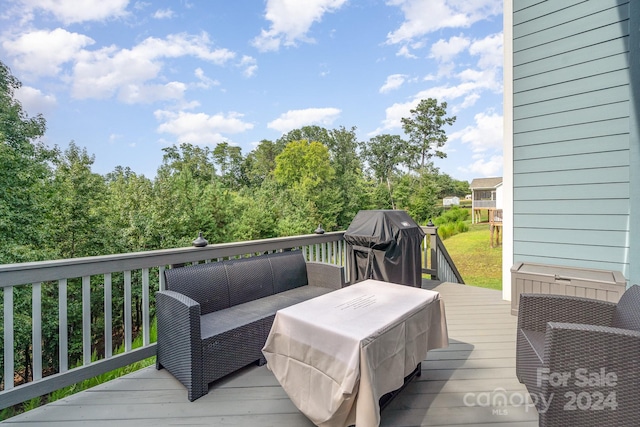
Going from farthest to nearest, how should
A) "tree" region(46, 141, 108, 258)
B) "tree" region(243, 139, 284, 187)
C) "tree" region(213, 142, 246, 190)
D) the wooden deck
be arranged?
"tree" region(243, 139, 284, 187)
"tree" region(213, 142, 246, 190)
"tree" region(46, 141, 108, 258)
the wooden deck

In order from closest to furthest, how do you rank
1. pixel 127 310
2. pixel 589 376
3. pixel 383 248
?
pixel 589 376, pixel 127 310, pixel 383 248

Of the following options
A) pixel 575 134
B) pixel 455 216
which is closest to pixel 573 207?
pixel 575 134

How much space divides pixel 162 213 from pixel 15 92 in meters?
7.31

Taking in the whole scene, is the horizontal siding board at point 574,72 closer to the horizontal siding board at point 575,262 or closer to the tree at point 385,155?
the horizontal siding board at point 575,262

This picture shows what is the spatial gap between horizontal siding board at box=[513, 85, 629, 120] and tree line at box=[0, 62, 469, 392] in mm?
10020

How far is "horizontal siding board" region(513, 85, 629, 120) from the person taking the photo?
3.04 meters

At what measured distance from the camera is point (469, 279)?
853 centimetres

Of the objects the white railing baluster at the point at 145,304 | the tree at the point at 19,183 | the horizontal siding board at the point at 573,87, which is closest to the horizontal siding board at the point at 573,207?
the horizontal siding board at the point at 573,87

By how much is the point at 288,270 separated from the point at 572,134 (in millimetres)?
3455

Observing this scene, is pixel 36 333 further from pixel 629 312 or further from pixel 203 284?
pixel 629 312

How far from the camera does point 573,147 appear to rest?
131 inches

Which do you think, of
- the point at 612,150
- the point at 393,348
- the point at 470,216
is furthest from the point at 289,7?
the point at 470,216

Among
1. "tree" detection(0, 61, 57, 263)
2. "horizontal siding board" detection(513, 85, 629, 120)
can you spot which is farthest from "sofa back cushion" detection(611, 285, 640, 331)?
"tree" detection(0, 61, 57, 263)

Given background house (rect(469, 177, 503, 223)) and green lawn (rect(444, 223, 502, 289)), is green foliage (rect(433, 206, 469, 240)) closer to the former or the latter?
green lawn (rect(444, 223, 502, 289))
